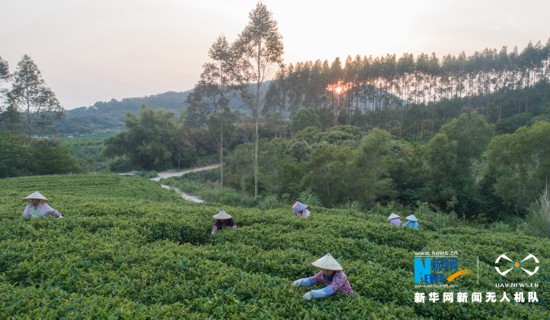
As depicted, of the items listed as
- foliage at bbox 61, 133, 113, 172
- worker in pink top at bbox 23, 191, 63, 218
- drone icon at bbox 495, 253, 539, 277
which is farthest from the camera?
foliage at bbox 61, 133, 113, 172

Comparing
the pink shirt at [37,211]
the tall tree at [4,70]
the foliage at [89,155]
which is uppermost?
the tall tree at [4,70]

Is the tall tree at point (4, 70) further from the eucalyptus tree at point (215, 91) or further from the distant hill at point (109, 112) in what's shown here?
the distant hill at point (109, 112)

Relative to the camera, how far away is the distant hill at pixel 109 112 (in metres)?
80.4

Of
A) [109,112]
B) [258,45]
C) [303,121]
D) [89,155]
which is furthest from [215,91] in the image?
[109,112]

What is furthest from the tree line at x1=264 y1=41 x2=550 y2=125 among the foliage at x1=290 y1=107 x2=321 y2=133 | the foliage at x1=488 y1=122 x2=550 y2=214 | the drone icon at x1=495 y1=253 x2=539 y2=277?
the drone icon at x1=495 y1=253 x2=539 y2=277

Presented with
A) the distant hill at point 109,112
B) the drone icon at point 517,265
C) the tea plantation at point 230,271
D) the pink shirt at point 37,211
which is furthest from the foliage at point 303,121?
the distant hill at point 109,112

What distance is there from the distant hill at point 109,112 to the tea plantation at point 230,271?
76.6m

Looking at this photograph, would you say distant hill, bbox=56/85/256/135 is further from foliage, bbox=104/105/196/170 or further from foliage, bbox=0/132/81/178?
foliage, bbox=0/132/81/178

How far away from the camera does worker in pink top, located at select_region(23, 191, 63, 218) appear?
758 cm

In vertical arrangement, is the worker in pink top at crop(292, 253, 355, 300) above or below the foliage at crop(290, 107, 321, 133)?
below

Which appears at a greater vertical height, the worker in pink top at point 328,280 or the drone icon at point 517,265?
the worker in pink top at point 328,280

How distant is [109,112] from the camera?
121688mm

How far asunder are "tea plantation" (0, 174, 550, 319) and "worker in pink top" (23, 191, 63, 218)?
0.31m

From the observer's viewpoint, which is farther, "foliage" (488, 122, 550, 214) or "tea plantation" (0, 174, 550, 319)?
"foliage" (488, 122, 550, 214)
